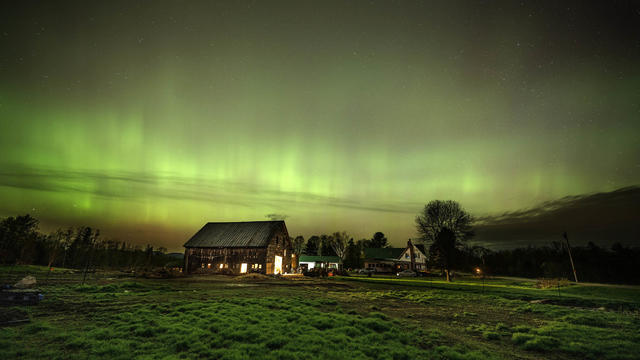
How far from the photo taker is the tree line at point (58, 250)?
201ft

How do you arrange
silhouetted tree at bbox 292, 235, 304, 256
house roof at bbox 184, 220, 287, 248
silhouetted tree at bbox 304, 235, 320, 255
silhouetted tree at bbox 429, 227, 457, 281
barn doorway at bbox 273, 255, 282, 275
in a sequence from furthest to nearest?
silhouetted tree at bbox 304, 235, 320, 255
silhouetted tree at bbox 292, 235, 304, 256
house roof at bbox 184, 220, 287, 248
barn doorway at bbox 273, 255, 282, 275
silhouetted tree at bbox 429, 227, 457, 281

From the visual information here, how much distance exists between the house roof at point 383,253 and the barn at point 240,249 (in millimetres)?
41557

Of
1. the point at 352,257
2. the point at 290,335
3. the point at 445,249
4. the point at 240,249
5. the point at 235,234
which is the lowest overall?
the point at 352,257

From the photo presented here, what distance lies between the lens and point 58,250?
67438 mm

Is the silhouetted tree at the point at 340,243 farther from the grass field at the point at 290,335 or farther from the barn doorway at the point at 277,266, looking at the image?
the grass field at the point at 290,335

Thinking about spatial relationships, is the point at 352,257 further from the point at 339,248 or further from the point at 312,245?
the point at 312,245

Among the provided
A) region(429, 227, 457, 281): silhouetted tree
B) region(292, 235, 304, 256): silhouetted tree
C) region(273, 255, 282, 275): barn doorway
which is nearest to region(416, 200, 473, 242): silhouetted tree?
region(429, 227, 457, 281): silhouetted tree

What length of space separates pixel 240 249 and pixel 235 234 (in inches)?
205

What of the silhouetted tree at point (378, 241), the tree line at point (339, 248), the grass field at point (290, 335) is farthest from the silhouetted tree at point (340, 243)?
the grass field at point (290, 335)

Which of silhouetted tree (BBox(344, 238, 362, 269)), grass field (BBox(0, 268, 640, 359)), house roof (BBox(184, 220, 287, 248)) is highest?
house roof (BBox(184, 220, 287, 248))

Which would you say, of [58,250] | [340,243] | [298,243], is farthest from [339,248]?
[58,250]

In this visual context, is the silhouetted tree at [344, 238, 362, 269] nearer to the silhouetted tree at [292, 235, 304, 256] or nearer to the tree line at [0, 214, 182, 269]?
the silhouetted tree at [292, 235, 304, 256]

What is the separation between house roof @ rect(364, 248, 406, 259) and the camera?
94.3m

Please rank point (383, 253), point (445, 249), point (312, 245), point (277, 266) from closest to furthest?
1. point (445, 249)
2. point (277, 266)
3. point (383, 253)
4. point (312, 245)
